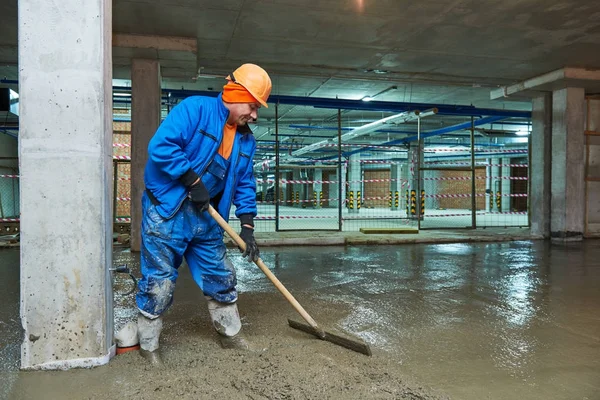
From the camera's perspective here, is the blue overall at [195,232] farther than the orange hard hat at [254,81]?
Answer: No

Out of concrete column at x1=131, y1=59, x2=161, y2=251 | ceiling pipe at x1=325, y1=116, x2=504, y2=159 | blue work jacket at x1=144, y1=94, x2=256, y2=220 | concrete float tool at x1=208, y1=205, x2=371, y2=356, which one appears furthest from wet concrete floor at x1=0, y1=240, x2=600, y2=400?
ceiling pipe at x1=325, y1=116, x2=504, y2=159

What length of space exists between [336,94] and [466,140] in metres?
10.1

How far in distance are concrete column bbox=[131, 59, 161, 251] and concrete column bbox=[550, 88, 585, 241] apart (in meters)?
7.92

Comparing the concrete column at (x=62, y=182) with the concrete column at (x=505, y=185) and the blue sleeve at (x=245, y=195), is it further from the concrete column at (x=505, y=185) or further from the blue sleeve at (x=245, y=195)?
the concrete column at (x=505, y=185)

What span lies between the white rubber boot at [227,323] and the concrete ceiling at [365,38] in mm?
4075

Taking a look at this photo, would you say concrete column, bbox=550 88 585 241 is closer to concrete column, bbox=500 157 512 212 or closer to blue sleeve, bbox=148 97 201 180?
blue sleeve, bbox=148 97 201 180

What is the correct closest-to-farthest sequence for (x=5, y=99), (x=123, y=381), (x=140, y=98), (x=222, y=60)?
(x=123, y=381) < (x=140, y=98) < (x=222, y=60) < (x=5, y=99)

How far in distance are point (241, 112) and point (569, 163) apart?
27.3 feet

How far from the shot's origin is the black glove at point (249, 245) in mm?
2807

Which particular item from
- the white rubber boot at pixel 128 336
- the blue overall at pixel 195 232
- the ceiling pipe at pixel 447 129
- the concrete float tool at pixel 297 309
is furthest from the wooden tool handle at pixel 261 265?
the ceiling pipe at pixel 447 129

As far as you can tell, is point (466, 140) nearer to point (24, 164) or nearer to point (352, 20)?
point (352, 20)

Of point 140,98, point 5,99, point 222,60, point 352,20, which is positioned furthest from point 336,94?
point 5,99

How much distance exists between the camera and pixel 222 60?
7.58 metres

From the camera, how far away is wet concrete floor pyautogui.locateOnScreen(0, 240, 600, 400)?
2217 millimetres
